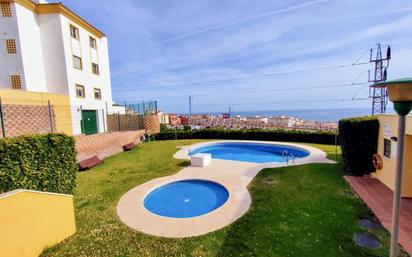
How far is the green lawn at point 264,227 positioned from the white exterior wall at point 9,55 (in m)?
11.7

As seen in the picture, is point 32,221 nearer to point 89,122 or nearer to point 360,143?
point 360,143

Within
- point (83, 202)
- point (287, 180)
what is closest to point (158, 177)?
point (83, 202)

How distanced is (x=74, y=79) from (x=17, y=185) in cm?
1394

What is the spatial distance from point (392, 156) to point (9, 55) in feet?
72.3

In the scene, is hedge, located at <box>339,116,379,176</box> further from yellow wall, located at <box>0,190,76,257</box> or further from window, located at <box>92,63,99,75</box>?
window, located at <box>92,63,99,75</box>

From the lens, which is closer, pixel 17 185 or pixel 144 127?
pixel 17 185

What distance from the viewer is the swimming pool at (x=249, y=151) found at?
15470 millimetres

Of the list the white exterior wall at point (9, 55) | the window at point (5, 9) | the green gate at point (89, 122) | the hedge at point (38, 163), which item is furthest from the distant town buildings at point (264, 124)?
the hedge at point (38, 163)

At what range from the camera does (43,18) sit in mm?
15359


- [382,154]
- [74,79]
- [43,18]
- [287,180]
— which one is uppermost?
[43,18]

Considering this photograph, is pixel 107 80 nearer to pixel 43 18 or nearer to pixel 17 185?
pixel 43 18

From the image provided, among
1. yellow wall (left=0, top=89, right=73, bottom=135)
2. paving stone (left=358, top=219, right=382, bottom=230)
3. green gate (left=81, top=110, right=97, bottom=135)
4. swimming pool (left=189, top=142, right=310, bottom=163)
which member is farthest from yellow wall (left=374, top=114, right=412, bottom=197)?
green gate (left=81, top=110, right=97, bottom=135)

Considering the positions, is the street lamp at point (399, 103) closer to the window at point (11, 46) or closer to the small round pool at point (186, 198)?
the small round pool at point (186, 198)

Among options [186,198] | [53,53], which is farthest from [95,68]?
[186,198]
